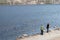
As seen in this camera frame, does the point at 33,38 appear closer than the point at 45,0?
Yes

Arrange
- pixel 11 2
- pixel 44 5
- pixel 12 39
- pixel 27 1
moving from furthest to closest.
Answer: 1. pixel 44 5
2. pixel 27 1
3. pixel 11 2
4. pixel 12 39

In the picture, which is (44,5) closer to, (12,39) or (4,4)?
(4,4)

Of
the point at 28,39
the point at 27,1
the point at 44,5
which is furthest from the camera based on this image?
the point at 44,5

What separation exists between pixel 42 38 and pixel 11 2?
13019 centimetres

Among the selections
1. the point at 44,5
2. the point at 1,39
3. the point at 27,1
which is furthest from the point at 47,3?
the point at 1,39

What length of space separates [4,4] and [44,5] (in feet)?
136

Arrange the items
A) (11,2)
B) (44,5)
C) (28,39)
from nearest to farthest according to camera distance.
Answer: (28,39) → (11,2) → (44,5)

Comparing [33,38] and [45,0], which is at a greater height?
[33,38]

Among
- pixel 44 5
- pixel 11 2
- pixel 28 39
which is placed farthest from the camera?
pixel 44 5

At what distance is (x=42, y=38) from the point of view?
28609mm

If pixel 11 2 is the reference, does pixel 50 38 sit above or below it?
above

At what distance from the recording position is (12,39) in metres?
32.6

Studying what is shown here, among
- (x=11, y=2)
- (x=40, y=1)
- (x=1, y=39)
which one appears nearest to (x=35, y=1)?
(x=40, y=1)

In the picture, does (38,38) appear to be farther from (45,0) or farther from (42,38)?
(45,0)
